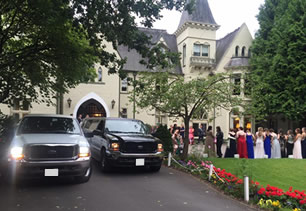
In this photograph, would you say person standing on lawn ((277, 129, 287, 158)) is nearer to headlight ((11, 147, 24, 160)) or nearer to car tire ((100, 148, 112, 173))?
car tire ((100, 148, 112, 173))

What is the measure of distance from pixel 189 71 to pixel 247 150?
16.6m

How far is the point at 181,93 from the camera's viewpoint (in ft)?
35.0

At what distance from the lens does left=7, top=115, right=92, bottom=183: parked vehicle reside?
6426 millimetres

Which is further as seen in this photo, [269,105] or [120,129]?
[269,105]

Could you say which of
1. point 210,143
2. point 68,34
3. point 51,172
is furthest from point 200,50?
point 51,172

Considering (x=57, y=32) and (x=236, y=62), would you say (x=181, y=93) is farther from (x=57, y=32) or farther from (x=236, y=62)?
(x=236, y=62)

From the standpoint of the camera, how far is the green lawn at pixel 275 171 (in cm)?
877

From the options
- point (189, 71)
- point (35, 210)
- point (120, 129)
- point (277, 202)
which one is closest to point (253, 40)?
point (189, 71)

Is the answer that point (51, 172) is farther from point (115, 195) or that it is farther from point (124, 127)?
point (124, 127)

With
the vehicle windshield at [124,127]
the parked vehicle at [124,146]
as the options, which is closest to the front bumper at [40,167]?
the parked vehicle at [124,146]

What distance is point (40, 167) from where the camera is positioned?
6.48m

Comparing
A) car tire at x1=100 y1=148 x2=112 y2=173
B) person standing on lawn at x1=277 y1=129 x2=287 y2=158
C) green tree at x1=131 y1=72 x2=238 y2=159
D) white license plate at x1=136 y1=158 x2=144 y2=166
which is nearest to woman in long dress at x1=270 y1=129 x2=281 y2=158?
person standing on lawn at x1=277 y1=129 x2=287 y2=158

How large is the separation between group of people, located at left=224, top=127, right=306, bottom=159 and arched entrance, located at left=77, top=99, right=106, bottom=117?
15211 millimetres

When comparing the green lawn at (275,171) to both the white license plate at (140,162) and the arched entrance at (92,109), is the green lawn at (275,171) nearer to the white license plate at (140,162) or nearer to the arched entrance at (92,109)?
the white license plate at (140,162)
